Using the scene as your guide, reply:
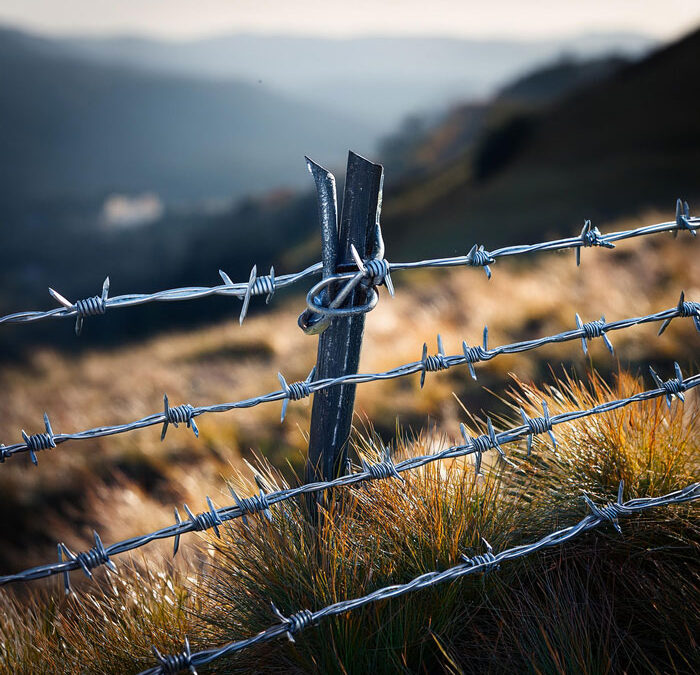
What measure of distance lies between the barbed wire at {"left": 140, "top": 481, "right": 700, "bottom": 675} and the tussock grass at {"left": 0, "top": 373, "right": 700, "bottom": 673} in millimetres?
59

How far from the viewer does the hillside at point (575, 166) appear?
22.4 meters

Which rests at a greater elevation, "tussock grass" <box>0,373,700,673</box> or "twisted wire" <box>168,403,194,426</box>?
"twisted wire" <box>168,403,194,426</box>

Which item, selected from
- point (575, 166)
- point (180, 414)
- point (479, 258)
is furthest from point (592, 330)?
point (575, 166)

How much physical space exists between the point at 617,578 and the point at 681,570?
7.1 inches

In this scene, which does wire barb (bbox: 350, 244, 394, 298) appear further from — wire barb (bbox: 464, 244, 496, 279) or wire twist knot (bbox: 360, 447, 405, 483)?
wire twist knot (bbox: 360, 447, 405, 483)

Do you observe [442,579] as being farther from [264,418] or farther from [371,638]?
[264,418]

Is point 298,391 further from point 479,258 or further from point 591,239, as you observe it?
point 591,239

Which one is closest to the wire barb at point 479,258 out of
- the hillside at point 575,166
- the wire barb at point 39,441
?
the wire barb at point 39,441

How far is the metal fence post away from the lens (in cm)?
157

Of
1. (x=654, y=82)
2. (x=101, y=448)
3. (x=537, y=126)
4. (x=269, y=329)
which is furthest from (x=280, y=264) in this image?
(x=101, y=448)

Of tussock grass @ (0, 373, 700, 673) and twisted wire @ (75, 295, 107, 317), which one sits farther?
tussock grass @ (0, 373, 700, 673)

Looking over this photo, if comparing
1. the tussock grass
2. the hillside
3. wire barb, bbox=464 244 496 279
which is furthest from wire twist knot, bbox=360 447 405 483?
the hillside

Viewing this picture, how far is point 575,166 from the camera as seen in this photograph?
28688mm

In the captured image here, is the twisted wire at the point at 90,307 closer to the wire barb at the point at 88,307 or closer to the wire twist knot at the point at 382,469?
the wire barb at the point at 88,307
